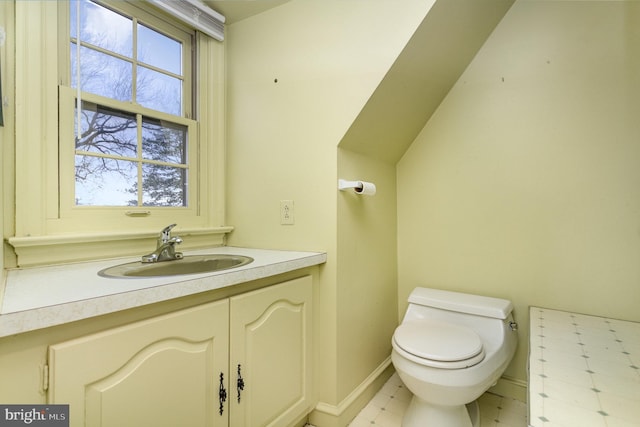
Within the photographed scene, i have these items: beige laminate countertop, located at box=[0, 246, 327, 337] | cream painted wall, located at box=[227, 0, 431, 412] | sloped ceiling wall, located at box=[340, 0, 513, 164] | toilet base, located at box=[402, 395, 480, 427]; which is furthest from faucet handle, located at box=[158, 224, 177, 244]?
toilet base, located at box=[402, 395, 480, 427]

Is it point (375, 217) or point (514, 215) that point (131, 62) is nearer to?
point (375, 217)

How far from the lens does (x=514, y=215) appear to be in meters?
1.64

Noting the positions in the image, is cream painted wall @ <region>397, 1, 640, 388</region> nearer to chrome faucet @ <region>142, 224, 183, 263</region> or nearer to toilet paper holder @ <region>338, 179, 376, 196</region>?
toilet paper holder @ <region>338, 179, 376, 196</region>

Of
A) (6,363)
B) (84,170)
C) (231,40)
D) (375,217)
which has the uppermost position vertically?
(231,40)

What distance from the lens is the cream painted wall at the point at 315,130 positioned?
1354 millimetres

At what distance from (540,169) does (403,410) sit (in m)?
1.43

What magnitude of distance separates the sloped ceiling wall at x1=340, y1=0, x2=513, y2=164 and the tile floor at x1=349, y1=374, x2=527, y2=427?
4.36ft

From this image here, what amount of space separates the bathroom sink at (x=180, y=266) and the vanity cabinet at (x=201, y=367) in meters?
0.23

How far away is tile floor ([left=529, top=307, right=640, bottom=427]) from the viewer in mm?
718

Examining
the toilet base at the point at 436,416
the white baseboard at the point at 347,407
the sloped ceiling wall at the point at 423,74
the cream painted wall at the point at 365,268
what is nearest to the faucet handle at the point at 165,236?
the cream painted wall at the point at 365,268


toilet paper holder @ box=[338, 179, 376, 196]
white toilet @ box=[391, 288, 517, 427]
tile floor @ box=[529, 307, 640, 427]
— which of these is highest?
toilet paper holder @ box=[338, 179, 376, 196]

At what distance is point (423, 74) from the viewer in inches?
59.4

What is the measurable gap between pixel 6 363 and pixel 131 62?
124 centimetres

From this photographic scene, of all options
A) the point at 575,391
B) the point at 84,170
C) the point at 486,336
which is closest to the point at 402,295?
the point at 486,336
